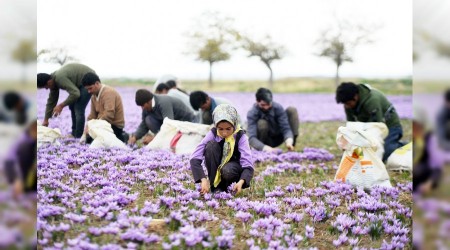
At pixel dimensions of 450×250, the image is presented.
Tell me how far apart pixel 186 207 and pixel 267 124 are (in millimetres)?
3848

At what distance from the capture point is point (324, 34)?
591 inches

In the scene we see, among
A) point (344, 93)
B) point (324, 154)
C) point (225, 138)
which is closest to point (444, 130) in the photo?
point (225, 138)

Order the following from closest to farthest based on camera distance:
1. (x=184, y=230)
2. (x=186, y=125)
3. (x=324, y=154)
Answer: (x=184, y=230) < (x=186, y=125) < (x=324, y=154)

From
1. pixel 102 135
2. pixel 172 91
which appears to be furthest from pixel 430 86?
pixel 172 91

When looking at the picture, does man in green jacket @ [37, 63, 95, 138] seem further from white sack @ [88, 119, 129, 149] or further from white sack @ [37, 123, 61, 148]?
white sack @ [88, 119, 129, 149]

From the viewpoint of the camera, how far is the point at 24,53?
11.7 ft

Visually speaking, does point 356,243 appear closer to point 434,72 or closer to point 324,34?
point 434,72

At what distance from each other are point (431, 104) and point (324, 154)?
17.3ft

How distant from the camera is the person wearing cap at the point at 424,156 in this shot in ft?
10.6

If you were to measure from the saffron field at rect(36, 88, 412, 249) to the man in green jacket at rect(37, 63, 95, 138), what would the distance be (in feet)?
0.32

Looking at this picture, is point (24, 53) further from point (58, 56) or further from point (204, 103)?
point (204, 103)

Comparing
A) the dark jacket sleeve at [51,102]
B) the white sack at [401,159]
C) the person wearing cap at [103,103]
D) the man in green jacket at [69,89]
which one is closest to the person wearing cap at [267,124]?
the white sack at [401,159]

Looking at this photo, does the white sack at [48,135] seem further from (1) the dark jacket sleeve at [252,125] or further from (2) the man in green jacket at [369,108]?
(2) the man in green jacket at [369,108]

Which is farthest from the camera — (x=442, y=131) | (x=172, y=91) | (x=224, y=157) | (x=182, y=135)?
(x=172, y=91)
